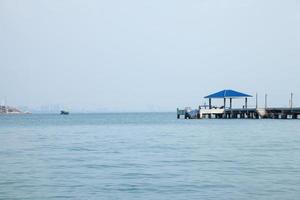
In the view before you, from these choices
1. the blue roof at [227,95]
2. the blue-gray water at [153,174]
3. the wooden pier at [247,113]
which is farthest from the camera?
the wooden pier at [247,113]

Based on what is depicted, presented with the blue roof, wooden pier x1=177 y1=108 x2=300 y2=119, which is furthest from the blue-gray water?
wooden pier x1=177 y1=108 x2=300 y2=119

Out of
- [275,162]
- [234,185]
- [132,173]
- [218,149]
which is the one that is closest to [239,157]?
[275,162]

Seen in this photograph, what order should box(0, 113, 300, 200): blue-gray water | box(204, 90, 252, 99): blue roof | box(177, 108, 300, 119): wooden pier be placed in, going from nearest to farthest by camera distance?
box(0, 113, 300, 200): blue-gray water, box(204, 90, 252, 99): blue roof, box(177, 108, 300, 119): wooden pier

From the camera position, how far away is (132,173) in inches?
933

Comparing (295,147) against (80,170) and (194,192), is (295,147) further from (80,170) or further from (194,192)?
(194,192)

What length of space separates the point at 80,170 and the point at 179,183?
18.7 feet

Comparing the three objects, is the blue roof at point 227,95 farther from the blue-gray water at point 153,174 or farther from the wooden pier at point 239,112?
the blue-gray water at point 153,174

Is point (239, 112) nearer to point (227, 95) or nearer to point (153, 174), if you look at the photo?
point (227, 95)

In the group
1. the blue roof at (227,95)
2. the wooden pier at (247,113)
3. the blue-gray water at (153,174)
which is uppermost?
the blue roof at (227,95)

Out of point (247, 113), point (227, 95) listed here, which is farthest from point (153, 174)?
point (247, 113)

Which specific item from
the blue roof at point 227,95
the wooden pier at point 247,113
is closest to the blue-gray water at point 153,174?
the blue roof at point 227,95

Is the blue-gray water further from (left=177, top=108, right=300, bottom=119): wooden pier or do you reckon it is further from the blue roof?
(left=177, top=108, right=300, bottom=119): wooden pier

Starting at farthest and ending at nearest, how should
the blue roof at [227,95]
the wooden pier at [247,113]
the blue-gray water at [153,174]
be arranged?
1. the wooden pier at [247,113]
2. the blue roof at [227,95]
3. the blue-gray water at [153,174]

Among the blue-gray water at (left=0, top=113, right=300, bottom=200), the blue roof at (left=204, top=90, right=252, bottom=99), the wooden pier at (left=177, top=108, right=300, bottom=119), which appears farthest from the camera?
the wooden pier at (left=177, top=108, right=300, bottom=119)
